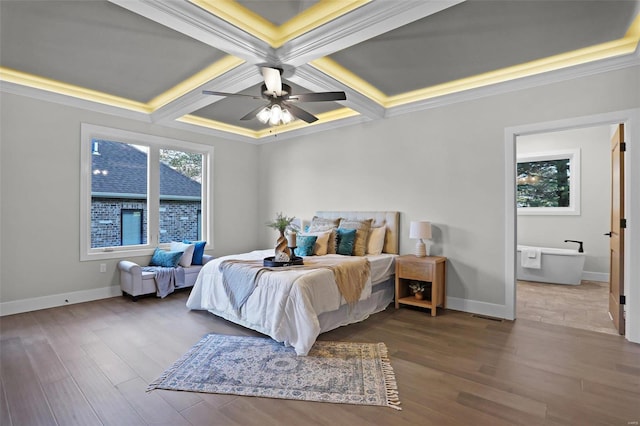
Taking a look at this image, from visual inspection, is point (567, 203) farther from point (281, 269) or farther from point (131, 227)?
point (131, 227)

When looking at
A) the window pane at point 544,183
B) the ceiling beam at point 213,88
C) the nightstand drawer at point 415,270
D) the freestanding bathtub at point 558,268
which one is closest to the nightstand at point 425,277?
the nightstand drawer at point 415,270

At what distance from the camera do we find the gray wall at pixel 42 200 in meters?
3.88

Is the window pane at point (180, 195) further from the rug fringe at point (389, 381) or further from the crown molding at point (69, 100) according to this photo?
the rug fringe at point (389, 381)

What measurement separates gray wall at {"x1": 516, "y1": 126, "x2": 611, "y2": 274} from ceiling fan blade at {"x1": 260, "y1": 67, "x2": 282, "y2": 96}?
5.99 metres

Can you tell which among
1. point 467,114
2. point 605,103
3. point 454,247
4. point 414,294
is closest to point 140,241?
point 414,294

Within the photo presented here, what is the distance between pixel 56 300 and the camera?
4.22 metres

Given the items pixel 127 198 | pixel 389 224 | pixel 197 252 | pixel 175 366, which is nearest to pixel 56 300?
pixel 127 198

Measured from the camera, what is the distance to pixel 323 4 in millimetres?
2516

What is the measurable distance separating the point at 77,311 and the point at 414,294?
14.1 feet

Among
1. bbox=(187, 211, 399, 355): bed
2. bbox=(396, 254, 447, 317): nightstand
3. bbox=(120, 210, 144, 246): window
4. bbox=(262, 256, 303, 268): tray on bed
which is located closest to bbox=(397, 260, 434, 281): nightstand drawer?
bbox=(396, 254, 447, 317): nightstand

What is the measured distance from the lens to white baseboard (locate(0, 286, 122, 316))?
3.89m

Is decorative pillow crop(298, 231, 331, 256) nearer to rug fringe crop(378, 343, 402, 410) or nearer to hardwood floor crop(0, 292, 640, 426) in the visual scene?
hardwood floor crop(0, 292, 640, 426)

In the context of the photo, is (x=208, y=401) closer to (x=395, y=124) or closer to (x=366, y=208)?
(x=366, y=208)

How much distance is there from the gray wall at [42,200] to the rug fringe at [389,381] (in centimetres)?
405
